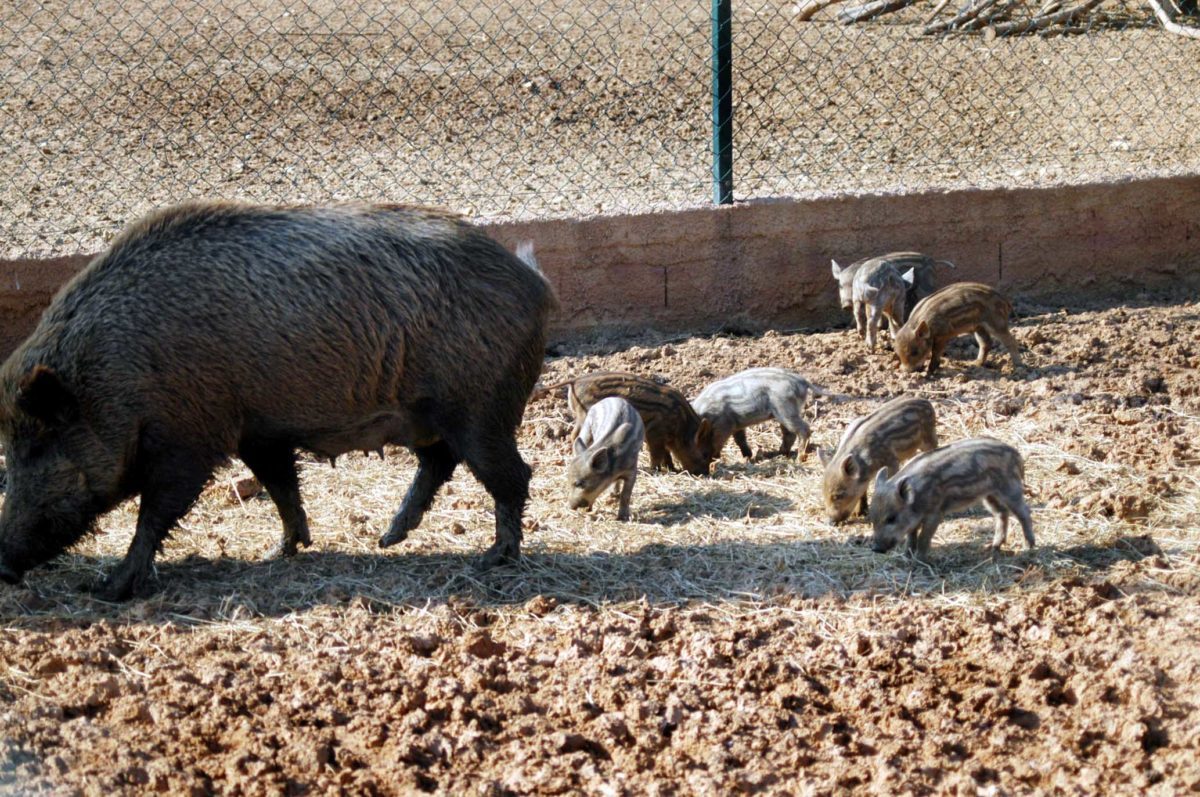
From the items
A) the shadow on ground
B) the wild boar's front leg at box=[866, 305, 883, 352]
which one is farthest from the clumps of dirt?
the wild boar's front leg at box=[866, 305, 883, 352]

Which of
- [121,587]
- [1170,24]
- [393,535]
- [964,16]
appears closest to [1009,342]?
[393,535]

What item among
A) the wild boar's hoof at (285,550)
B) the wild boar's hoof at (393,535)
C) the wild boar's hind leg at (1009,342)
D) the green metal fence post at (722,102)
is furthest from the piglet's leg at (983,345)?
the wild boar's hoof at (285,550)

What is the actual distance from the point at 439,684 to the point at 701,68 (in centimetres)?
846

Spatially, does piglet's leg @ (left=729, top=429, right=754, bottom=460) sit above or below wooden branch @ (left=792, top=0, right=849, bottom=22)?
below

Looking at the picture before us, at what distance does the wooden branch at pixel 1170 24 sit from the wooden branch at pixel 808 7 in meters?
2.76

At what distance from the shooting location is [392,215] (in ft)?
18.6

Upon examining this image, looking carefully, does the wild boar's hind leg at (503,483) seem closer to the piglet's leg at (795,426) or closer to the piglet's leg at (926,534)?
the piglet's leg at (926,534)

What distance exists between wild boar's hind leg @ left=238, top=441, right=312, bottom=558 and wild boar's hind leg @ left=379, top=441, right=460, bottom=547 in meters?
0.34

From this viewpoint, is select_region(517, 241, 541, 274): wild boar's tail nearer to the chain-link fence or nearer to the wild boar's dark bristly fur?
the wild boar's dark bristly fur

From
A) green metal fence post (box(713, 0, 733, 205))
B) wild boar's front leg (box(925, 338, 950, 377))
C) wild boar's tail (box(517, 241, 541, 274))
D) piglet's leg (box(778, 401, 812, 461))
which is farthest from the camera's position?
green metal fence post (box(713, 0, 733, 205))

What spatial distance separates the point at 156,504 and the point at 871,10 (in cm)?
952

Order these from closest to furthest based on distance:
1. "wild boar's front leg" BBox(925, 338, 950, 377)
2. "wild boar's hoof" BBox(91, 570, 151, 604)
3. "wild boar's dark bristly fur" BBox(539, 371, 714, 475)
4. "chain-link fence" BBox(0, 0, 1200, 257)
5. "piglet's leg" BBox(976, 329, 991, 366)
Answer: "wild boar's hoof" BBox(91, 570, 151, 604) < "wild boar's dark bristly fur" BBox(539, 371, 714, 475) < "wild boar's front leg" BBox(925, 338, 950, 377) < "piglet's leg" BBox(976, 329, 991, 366) < "chain-link fence" BBox(0, 0, 1200, 257)

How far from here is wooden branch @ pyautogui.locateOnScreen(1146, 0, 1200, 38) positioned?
12227mm

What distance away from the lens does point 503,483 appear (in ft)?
18.5
